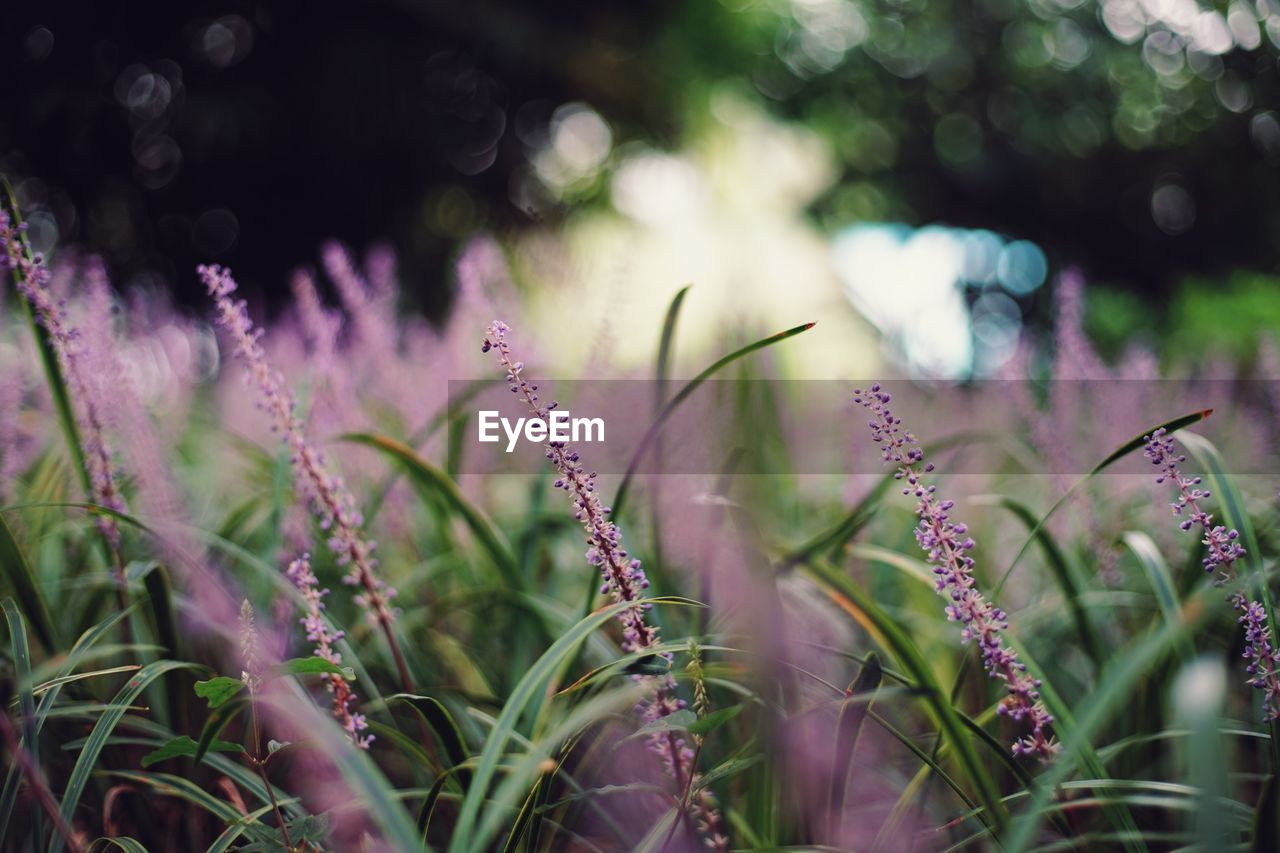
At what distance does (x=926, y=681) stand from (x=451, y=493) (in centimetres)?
77

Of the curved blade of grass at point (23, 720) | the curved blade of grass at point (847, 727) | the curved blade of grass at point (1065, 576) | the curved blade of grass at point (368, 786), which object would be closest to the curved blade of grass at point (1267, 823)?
the curved blade of grass at point (847, 727)

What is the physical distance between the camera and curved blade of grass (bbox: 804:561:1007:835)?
91cm

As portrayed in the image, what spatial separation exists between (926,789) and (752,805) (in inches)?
10.1

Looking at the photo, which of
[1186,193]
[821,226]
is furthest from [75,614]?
[1186,193]

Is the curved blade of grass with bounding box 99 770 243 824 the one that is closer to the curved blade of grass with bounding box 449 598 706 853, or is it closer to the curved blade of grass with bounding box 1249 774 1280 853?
the curved blade of grass with bounding box 449 598 706 853

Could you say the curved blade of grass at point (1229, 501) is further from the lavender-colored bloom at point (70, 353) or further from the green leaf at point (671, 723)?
the lavender-colored bloom at point (70, 353)

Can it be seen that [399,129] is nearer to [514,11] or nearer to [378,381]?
[514,11]

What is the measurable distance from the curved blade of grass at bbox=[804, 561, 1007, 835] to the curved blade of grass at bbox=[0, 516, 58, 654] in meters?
1.13

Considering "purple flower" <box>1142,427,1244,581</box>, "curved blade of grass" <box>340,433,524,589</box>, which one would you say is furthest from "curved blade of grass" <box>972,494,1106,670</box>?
"curved blade of grass" <box>340,433,524,589</box>

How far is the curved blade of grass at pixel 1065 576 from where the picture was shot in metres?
1.34

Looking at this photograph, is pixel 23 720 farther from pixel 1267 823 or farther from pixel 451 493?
pixel 1267 823

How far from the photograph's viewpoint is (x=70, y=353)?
1234mm

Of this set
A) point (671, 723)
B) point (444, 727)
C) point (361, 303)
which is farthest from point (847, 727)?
point (361, 303)

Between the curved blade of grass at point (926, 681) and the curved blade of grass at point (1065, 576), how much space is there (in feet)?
1.31
